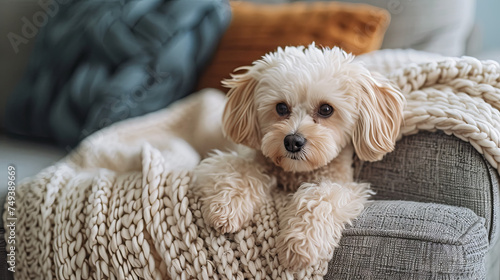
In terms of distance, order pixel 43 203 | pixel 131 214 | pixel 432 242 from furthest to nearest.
Answer: 1. pixel 43 203
2. pixel 131 214
3. pixel 432 242

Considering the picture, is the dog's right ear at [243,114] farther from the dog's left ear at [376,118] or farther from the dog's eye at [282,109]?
the dog's left ear at [376,118]

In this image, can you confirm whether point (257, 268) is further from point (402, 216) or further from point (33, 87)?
point (33, 87)

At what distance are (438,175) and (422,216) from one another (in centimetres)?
17

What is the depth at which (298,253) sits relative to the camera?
845 millimetres

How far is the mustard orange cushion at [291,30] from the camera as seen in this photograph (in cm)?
140

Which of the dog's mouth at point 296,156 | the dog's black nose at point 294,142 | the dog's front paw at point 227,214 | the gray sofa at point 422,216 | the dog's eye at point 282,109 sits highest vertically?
the dog's eye at point 282,109

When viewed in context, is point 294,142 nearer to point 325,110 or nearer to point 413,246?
point 325,110

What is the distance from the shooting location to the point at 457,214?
0.91 m

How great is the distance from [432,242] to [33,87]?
1332mm

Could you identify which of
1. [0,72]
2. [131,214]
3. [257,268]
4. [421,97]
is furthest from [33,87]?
[421,97]

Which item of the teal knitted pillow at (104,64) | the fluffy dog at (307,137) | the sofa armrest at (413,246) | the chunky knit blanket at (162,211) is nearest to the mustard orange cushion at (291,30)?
the teal knitted pillow at (104,64)

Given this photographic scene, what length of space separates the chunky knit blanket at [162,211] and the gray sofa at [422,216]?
0.04 metres

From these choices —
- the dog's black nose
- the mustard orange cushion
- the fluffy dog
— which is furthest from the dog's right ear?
the mustard orange cushion

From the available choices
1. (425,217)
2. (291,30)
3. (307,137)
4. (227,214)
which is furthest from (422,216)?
(291,30)
